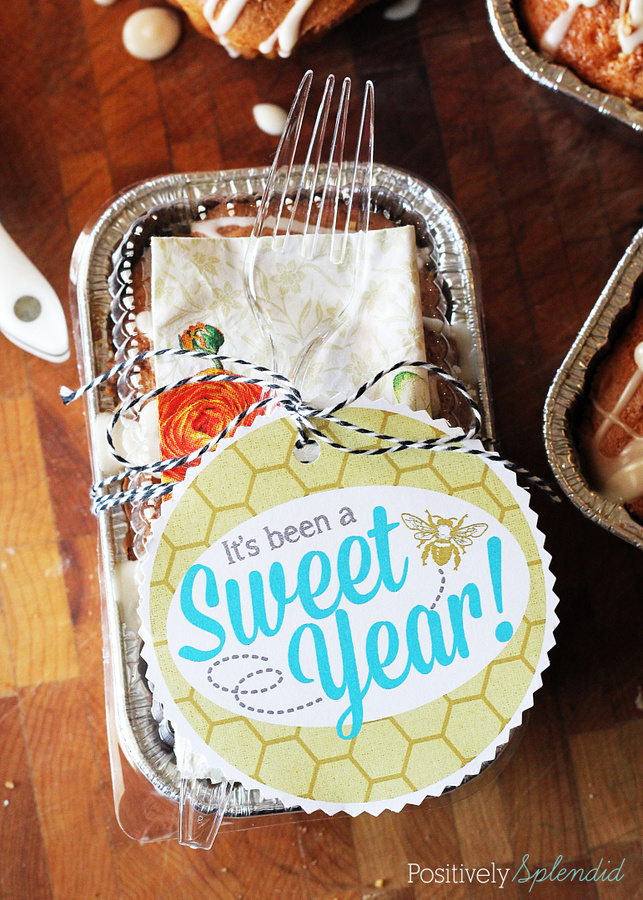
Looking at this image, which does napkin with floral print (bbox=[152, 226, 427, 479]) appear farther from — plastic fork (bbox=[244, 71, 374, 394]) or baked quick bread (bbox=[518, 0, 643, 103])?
baked quick bread (bbox=[518, 0, 643, 103])

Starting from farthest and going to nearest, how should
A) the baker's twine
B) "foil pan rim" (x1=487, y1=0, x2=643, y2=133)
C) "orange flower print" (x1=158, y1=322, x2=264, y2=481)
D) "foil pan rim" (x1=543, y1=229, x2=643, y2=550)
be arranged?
"foil pan rim" (x1=487, y1=0, x2=643, y2=133) < "foil pan rim" (x1=543, y1=229, x2=643, y2=550) < "orange flower print" (x1=158, y1=322, x2=264, y2=481) < the baker's twine

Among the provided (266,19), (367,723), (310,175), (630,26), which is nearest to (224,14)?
(266,19)

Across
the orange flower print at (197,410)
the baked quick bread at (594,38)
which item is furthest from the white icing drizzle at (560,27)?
the orange flower print at (197,410)

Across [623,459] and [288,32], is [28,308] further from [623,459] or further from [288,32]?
[623,459]

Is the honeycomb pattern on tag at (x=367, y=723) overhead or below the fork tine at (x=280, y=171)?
below

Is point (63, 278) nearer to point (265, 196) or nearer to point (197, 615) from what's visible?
point (265, 196)

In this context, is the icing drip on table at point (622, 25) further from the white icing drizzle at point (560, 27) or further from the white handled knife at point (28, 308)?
the white handled knife at point (28, 308)

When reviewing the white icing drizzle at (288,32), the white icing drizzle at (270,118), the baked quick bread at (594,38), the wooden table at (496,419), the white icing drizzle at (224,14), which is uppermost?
the white icing drizzle at (224,14)

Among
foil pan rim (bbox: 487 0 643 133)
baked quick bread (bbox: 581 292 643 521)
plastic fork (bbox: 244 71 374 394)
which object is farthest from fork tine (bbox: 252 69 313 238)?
baked quick bread (bbox: 581 292 643 521)
